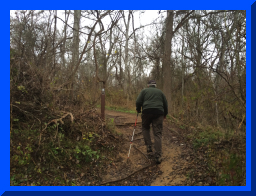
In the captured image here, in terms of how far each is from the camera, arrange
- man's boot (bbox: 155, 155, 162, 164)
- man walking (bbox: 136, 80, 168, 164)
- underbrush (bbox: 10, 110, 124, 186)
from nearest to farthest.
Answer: underbrush (bbox: 10, 110, 124, 186) → man's boot (bbox: 155, 155, 162, 164) → man walking (bbox: 136, 80, 168, 164)

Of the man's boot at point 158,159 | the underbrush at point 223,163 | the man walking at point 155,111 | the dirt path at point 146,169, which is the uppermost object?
the man walking at point 155,111

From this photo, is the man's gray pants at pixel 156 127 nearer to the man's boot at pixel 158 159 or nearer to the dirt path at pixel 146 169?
the man's boot at pixel 158 159

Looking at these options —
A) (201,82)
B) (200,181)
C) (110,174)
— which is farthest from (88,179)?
(201,82)

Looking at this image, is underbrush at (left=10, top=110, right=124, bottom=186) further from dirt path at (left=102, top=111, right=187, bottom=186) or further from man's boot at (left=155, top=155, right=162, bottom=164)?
man's boot at (left=155, top=155, right=162, bottom=164)

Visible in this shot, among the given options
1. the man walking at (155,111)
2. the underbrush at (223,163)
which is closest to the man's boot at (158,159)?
the man walking at (155,111)

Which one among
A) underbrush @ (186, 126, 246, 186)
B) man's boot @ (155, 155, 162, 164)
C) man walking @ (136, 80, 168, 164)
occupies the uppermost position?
man walking @ (136, 80, 168, 164)

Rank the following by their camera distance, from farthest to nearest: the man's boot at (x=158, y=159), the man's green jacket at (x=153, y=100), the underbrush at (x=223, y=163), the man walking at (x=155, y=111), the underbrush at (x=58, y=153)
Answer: the man's green jacket at (x=153, y=100)
the man walking at (x=155, y=111)
the man's boot at (x=158, y=159)
the underbrush at (x=58, y=153)
the underbrush at (x=223, y=163)

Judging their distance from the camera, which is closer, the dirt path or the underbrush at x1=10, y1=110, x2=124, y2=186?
the underbrush at x1=10, y1=110, x2=124, y2=186

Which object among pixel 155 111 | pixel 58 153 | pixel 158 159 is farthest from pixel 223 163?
pixel 58 153

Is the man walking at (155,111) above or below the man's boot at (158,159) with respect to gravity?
above

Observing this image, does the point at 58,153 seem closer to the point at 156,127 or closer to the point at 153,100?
the point at 156,127

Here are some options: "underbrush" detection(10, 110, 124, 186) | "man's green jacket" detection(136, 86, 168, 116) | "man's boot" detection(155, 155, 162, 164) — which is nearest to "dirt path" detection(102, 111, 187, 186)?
"man's boot" detection(155, 155, 162, 164)

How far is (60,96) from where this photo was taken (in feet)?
18.9

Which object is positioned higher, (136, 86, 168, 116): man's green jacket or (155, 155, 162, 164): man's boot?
(136, 86, 168, 116): man's green jacket
